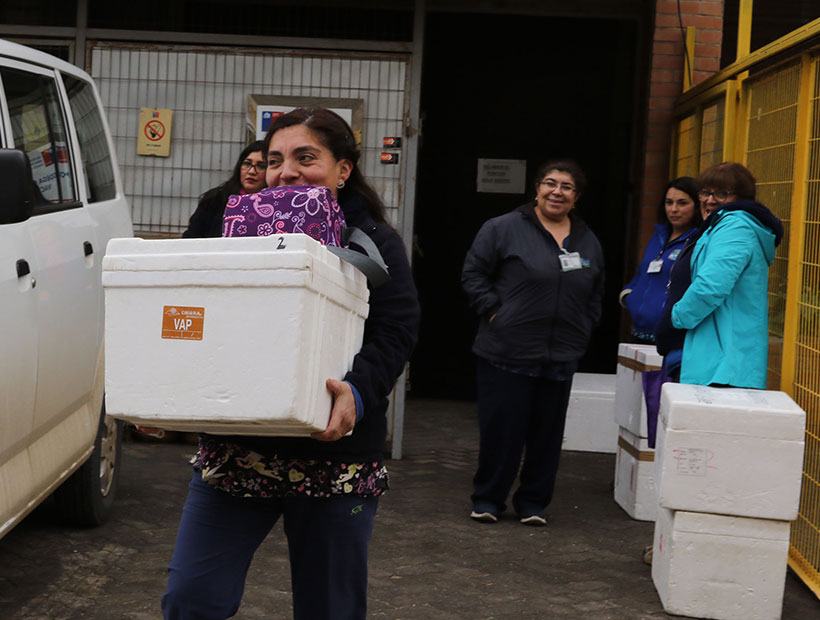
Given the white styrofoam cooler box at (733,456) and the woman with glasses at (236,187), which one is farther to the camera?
the woman with glasses at (236,187)

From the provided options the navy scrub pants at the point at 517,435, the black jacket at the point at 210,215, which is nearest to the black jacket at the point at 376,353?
the black jacket at the point at 210,215

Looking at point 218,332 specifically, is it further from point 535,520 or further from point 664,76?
point 664,76

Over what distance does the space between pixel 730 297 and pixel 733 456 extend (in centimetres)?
72

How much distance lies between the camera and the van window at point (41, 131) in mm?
4348

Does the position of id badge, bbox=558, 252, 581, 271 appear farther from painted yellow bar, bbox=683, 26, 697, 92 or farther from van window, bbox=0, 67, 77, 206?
van window, bbox=0, 67, 77, 206

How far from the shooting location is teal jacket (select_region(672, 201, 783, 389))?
483 cm

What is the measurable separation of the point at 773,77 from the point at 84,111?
3.39m

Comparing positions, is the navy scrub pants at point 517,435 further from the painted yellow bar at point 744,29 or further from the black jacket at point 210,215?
the painted yellow bar at point 744,29

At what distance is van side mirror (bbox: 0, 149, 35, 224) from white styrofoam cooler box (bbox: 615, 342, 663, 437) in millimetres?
3649

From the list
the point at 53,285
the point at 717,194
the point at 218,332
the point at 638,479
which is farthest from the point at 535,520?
the point at 218,332

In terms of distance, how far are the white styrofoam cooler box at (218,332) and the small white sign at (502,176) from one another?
7671 millimetres

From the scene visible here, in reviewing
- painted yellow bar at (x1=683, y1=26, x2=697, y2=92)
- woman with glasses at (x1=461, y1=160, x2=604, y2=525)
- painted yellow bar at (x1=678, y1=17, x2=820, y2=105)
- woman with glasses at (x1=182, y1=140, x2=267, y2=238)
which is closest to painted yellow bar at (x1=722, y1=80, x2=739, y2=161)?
painted yellow bar at (x1=678, y1=17, x2=820, y2=105)

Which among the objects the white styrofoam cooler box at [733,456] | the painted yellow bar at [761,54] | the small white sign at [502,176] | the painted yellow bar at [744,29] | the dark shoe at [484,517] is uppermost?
the painted yellow bar at [744,29]

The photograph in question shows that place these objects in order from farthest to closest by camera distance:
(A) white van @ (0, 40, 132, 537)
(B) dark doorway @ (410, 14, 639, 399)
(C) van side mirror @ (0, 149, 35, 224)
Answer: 1. (B) dark doorway @ (410, 14, 639, 399)
2. (A) white van @ (0, 40, 132, 537)
3. (C) van side mirror @ (0, 149, 35, 224)
